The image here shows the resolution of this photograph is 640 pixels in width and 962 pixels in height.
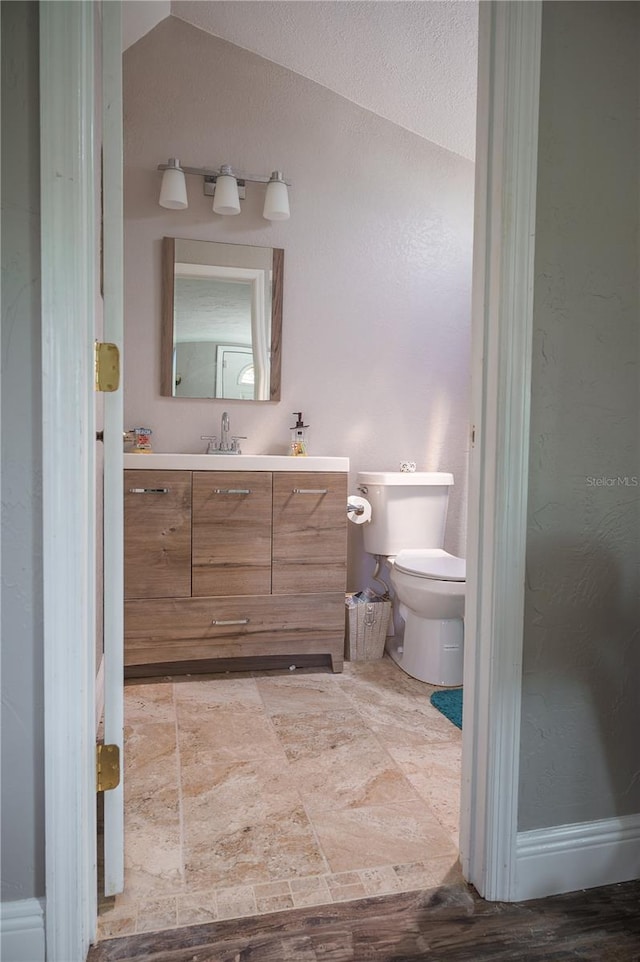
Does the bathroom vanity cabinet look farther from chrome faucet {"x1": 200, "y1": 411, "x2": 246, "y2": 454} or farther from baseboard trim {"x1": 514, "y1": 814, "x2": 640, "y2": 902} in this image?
baseboard trim {"x1": 514, "y1": 814, "x2": 640, "y2": 902}

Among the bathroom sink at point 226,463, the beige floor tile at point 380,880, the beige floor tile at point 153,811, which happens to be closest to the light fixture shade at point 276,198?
the bathroom sink at point 226,463

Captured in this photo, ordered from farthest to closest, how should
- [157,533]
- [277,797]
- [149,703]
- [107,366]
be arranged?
[157,533], [149,703], [277,797], [107,366]

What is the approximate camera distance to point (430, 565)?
2551mm

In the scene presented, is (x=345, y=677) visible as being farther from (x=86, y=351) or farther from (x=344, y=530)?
(x=86, y=351)

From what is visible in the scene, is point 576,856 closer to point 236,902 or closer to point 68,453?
point 236,902

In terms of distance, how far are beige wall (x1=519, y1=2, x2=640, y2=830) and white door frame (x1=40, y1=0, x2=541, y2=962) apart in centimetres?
5

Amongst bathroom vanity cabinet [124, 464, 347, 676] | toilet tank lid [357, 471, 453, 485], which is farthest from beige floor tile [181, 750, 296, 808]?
toilet tank lid [357, 471, 453, 485]

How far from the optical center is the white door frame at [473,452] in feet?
3.41

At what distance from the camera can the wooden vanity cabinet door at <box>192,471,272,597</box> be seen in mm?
2484

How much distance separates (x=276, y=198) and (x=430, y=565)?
1.77m

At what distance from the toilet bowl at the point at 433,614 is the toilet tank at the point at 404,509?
0.16 meters

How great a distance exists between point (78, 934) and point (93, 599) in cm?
57

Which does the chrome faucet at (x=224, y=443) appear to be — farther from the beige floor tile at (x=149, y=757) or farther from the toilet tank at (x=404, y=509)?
the beige floor tile at (x=149, y=757)

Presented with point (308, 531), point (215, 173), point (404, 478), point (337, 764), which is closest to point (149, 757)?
point (337, 764)
